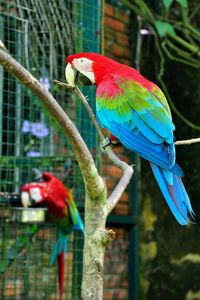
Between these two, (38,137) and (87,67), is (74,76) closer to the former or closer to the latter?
(87,67)

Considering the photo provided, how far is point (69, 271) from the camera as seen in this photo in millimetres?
2992

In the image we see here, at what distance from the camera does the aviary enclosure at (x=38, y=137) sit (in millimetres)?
2689

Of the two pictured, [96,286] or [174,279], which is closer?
[96,286]

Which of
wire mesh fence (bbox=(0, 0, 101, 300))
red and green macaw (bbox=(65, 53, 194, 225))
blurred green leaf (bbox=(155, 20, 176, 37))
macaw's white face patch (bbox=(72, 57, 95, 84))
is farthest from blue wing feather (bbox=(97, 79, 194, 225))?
blurred green leaf (bbox=(155, 20, 176, 37))

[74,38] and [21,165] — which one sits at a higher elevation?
[74,38]

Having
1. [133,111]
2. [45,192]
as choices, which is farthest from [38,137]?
[133,111]

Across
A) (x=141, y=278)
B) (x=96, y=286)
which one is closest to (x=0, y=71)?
(x=141, y=278)

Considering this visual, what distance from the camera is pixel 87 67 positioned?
2096mm

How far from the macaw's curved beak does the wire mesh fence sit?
56 cm

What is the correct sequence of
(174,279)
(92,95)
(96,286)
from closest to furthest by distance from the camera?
(96,286), (92,95), (174,279)

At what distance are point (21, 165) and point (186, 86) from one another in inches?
42.2

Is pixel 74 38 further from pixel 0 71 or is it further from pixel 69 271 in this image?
pixel 69 271

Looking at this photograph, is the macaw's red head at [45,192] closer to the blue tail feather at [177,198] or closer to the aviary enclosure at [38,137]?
the aviary enclosure at [38,137]

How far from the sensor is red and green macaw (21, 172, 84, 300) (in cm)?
257
